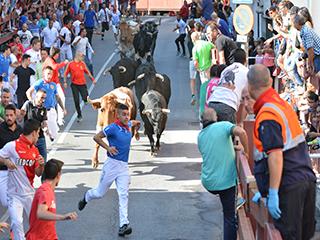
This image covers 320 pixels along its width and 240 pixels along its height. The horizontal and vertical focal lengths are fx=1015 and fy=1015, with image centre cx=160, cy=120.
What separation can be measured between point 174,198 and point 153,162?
3.06 m

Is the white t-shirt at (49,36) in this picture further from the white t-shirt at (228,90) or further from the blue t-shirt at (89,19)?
the white t-shirt at (228,90)

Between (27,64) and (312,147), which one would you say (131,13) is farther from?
(312,147)

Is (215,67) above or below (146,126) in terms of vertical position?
above

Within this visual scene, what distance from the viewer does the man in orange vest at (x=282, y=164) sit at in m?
8.20

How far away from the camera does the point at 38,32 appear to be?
115 feet

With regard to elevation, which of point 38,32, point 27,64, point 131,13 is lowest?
point 131,13

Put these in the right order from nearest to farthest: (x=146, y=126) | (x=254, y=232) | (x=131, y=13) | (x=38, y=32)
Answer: (x=254, y=232) → (x=146, y=126) → (x=38, y=32) → (x=131, y=13)

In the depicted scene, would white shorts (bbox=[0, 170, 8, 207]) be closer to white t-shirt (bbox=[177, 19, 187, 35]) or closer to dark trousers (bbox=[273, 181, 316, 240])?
dark trousers (bbox=[273, 181, 316, 240])

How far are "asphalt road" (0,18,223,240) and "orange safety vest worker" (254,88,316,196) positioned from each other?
580cm

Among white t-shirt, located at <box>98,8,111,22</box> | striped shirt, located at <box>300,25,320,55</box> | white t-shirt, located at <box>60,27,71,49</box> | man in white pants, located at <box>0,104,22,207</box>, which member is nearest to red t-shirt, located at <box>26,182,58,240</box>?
man in white pants, located at <box>0,104,22,207</box>

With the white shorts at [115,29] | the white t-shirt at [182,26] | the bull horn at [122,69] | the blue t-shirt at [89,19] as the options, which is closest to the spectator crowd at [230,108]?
the bull horn at [122,69]

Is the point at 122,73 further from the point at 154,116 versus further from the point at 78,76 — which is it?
the point at 154,116

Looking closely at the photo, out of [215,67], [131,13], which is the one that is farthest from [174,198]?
[131,13]

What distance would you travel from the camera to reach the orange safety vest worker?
27.0ft
